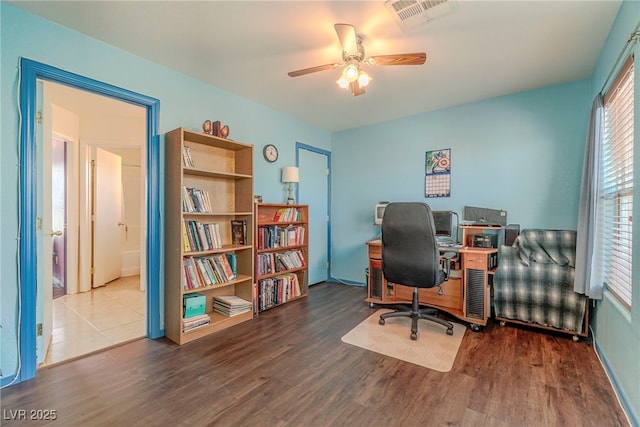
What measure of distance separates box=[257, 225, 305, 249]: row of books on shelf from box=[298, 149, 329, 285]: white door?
0.48 m

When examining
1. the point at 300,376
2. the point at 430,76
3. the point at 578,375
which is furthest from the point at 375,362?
the point at 430,76

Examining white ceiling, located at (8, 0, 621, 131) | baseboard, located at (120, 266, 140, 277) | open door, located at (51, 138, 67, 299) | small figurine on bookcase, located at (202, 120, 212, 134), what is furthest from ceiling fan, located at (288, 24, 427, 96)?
baseboard, located at (120, 266, 140, 277)

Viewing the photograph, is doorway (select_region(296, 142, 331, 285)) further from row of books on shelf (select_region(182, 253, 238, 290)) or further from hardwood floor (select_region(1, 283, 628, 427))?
hardwood floor (select_region(1, 283, 628, 427))

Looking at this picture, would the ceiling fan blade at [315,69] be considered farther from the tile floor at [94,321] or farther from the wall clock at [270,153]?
the tile floor at [94,321]

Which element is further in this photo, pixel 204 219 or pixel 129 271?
pixel 129 271

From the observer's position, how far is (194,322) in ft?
7.89

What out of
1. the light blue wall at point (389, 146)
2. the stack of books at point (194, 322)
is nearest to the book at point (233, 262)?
the stack of books at point (194, 322)

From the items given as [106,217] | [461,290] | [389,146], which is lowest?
[461,290]

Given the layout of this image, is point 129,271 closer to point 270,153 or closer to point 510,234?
point 270,153

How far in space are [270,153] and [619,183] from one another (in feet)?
10.4

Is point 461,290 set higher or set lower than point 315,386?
higher

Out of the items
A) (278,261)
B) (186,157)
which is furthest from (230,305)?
(186,157)

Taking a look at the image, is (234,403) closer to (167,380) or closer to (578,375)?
(167,380)

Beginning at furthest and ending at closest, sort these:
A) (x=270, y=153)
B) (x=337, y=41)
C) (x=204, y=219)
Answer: (x=270, y=153) → (x=204, y=219) → (x=337, y=41)
